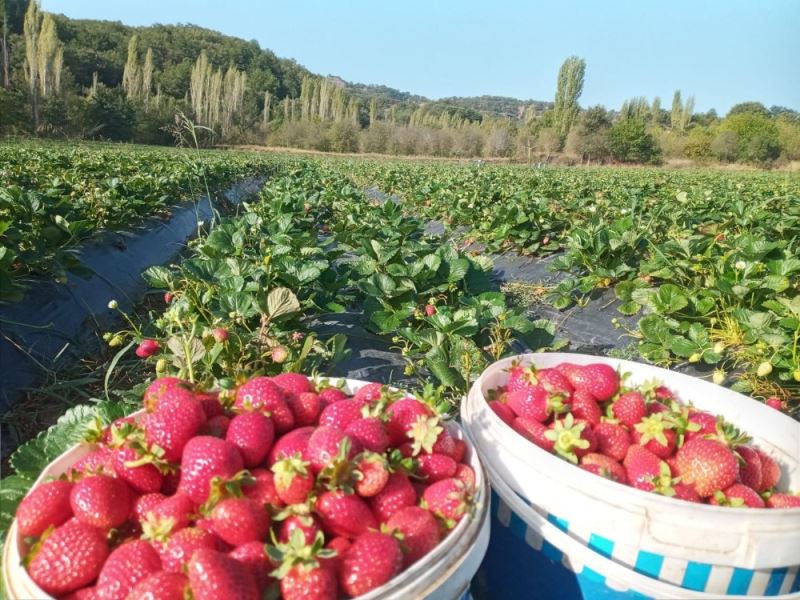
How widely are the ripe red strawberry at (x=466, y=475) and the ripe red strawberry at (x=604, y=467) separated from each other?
0.32m

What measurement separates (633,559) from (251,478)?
92 centimetres

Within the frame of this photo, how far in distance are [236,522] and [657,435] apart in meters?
1.12

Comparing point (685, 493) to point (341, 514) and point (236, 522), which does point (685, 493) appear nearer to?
point (341, 514)

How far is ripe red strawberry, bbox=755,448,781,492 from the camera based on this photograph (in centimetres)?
164

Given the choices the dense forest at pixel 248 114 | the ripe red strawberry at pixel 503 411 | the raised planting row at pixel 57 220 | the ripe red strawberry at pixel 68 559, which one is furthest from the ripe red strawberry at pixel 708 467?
the dense forest at pixel 248 114

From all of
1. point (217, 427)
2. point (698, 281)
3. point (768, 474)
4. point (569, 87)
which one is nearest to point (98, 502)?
point (217, 427)

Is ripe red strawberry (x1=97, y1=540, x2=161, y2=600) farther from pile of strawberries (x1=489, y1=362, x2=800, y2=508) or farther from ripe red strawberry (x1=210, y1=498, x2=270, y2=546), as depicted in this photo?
pile of strawberries (x1=489, y1=362, x2=800, y2=508)

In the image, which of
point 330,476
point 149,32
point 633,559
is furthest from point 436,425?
point 149,32

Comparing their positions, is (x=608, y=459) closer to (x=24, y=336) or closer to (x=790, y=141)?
(x=24, y=336)

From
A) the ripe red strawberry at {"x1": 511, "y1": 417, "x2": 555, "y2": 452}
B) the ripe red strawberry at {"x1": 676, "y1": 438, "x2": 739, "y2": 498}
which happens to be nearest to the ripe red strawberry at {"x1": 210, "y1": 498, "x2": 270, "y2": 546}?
the ripe red strawberry at {"x1": 511, "y1": 417, "x2": 555, "y2": 452}

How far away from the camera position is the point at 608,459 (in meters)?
1.53

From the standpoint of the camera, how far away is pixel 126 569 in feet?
3.36

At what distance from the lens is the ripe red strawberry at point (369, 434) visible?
129cm

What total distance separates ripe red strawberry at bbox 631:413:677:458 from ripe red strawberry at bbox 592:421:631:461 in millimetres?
42
